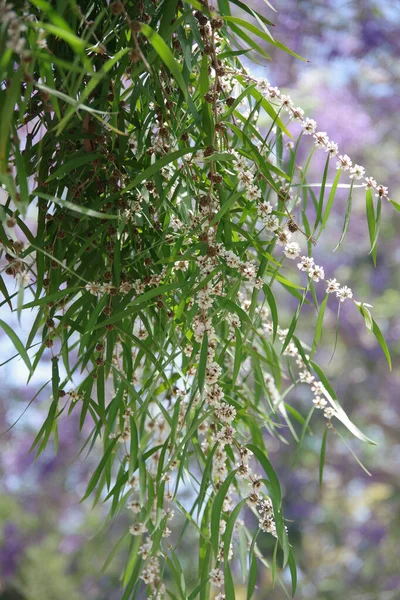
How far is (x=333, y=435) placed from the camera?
3.22m

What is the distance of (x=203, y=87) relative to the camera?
0.49 metres

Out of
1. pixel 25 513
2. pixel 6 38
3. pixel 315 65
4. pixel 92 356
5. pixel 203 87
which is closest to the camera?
pixel 6 38

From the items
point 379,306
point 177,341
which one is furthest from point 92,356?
point 379,306

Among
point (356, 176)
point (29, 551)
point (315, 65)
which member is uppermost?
point (315, 65)

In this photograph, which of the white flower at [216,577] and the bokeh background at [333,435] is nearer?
the white flower at [216,577]

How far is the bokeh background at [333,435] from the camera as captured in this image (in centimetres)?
291

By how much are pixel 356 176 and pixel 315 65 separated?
2.66 m

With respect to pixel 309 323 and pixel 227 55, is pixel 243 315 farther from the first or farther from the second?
pixel 309 323

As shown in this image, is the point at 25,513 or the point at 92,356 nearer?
the point at 92,356

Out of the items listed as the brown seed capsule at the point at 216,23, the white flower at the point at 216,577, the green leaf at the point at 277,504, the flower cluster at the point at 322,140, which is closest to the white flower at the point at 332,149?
the flower cluster at the point at 322,140

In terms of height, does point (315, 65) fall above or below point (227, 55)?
above

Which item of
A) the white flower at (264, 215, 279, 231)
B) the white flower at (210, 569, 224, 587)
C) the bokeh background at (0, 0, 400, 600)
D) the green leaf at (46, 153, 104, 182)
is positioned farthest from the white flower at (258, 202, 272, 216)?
the bokeh background at (0, 0, 400, 600)

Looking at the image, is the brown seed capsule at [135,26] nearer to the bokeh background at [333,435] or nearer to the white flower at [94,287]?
the white flower at [94,287]

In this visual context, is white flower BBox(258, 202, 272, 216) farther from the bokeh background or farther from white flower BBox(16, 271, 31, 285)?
the bokeh background
